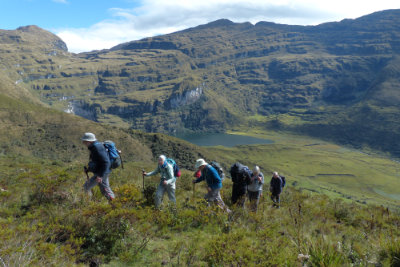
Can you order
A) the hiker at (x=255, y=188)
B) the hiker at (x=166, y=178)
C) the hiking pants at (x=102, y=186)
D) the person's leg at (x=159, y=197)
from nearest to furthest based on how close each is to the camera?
1. the hiking pants at (x=102, y=186)
2. the person's leg at (x=159, y=197)
3. the hiker at (x=166, y=178)
4. the hiker at (x=255, y=188)

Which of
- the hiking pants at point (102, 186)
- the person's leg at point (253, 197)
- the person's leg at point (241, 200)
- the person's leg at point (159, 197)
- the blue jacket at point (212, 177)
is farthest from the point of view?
the person's leg at point (253, 197)

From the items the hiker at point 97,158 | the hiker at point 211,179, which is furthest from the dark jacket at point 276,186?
the hiker at point 97,158

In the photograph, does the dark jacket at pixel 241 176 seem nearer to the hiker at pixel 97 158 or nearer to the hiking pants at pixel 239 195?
the hiking pants at pixel 239 195

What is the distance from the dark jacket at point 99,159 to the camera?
24.3ft

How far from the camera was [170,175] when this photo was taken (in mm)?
8492

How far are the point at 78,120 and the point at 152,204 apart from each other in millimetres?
122967

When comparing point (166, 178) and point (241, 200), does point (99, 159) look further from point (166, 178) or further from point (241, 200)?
point (241, 200)

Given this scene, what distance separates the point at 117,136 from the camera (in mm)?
115250

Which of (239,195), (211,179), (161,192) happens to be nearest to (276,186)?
(239,195)

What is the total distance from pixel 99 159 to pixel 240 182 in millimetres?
5017

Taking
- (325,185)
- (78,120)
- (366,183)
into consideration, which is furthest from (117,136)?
(366,183)

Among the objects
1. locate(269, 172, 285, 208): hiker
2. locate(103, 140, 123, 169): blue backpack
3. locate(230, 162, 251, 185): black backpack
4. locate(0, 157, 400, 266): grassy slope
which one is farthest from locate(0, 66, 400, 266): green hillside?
locate(230, 162, 251, 185): black backpack

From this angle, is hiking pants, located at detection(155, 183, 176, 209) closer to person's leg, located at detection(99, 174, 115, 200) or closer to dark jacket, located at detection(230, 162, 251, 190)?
person's leg, located at detection(99, 174, 115, 200)

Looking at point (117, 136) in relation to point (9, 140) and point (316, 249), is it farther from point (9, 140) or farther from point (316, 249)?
point (316, 249)
